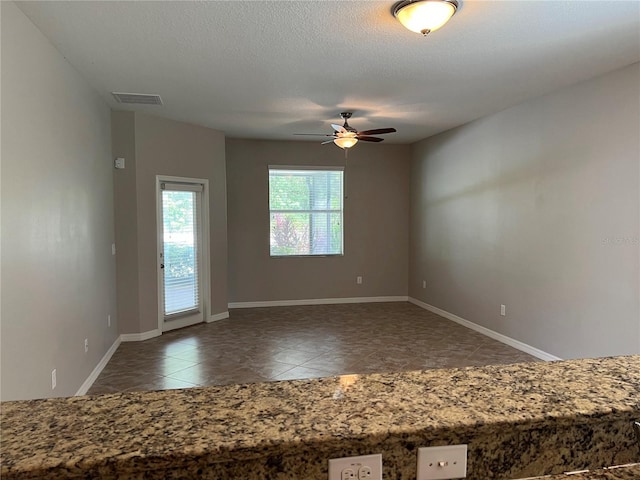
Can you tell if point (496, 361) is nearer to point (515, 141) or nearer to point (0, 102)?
point (515, 141)

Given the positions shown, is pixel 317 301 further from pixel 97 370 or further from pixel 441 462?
pixel 441 462

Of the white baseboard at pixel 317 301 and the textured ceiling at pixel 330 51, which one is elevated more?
the textured ceiling at pixel 330 51

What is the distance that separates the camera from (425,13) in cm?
228

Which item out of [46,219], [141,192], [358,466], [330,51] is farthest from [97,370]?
[358,466]

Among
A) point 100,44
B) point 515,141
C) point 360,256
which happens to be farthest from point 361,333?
point 100,44

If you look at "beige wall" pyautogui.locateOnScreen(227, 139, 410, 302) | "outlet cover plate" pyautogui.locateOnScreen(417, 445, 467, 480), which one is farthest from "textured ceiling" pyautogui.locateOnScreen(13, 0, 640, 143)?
"outlet cover plate" pyautogui.locateOnScreen(417, 445, 467, 480)

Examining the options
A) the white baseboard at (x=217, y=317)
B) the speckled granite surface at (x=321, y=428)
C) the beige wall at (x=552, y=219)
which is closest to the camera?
the speckled granite surface at (x=321, y=428)

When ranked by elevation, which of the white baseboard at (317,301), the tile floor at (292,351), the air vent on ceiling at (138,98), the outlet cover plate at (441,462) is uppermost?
the air vent on ceiling at (138,98)

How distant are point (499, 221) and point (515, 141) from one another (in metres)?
0.95

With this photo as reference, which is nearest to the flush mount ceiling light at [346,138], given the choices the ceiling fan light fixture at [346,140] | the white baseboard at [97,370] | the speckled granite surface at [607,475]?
the ceiling fan light fixture at [346,140]

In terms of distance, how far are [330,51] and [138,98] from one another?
229cm

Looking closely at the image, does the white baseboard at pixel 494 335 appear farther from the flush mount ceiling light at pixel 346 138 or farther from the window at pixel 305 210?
the flush mount ceiling light at pixel 346 138

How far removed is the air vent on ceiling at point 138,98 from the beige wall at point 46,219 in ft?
0.80

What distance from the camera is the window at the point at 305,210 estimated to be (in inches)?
275
